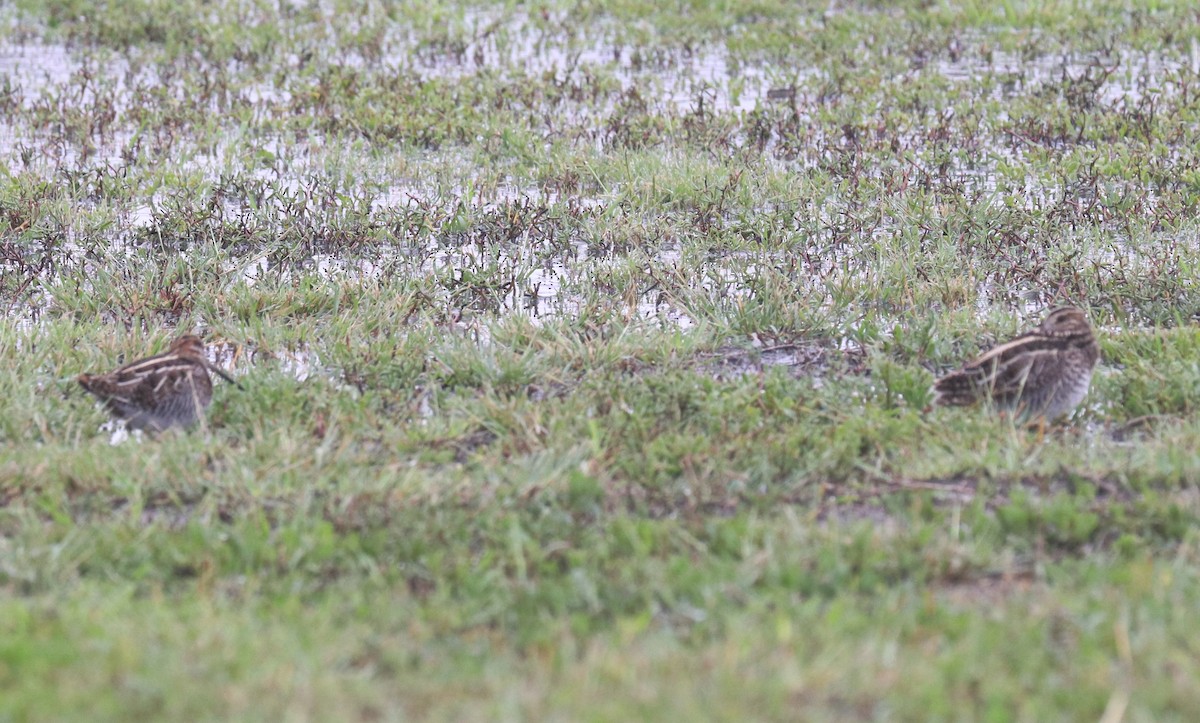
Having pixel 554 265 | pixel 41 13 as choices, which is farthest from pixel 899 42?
pixel 41 13

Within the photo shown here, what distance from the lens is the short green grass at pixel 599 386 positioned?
4.18 meters

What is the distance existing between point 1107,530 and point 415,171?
22.0 feet

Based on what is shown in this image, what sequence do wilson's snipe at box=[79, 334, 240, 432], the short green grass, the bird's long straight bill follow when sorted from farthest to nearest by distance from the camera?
the bird's long straight bill → wilson's snipe at box=[79, 334, 240, 432] → the short green grass

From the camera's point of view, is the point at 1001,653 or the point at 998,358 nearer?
the point at 1001,653

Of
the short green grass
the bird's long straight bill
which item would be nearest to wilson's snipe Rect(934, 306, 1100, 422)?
the short green grass

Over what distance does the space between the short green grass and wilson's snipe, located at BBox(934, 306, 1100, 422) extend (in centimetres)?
20

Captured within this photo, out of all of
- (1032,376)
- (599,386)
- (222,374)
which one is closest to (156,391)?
(222,374)

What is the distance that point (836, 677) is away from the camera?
3965 mm

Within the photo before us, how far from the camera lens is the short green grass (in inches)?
164

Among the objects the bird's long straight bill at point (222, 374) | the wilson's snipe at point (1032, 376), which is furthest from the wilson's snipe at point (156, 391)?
the wilson's snipe at point (1032, 376)

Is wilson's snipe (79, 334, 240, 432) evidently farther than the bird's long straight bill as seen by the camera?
No

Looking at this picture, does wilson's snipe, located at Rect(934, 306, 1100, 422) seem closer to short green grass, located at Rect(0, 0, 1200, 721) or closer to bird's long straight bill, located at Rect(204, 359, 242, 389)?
short green grass, located at Rect(0, 0, 1200, 721)

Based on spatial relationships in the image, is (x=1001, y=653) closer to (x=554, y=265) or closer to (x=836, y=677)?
(x=836, y=677)

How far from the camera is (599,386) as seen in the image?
22.4ft
